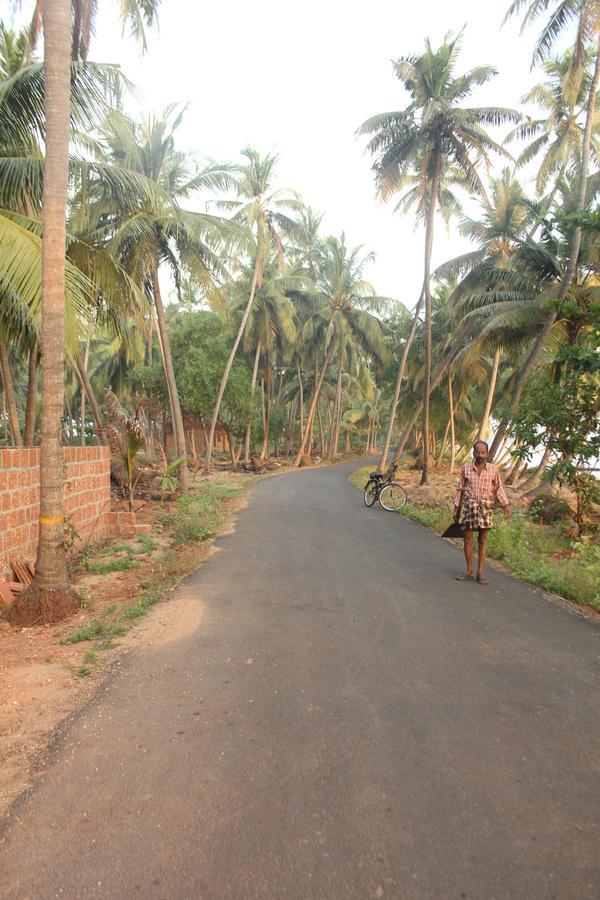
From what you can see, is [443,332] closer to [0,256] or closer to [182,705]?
[0,256]

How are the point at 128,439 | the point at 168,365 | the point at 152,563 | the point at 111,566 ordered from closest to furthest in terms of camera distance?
the point at 111,566 → the point at 152,563 → the point at 128,439 → the point at 168,365

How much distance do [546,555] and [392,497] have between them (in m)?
5.88

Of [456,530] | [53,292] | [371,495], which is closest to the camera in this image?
[53,292]

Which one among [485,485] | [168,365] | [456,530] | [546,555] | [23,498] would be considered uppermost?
[168,365]

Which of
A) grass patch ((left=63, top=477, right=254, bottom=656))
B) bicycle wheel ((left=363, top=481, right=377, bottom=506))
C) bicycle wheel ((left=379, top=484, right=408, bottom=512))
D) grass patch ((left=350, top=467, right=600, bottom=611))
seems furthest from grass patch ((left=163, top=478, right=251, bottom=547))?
grass patch ((left=350, top=467, right=600, bottom=611))

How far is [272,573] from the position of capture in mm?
7066

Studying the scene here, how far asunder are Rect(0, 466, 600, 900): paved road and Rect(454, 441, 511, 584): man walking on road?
4.83ft

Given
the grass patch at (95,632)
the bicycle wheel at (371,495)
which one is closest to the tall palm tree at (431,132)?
the bicycle wheel at (371,495)

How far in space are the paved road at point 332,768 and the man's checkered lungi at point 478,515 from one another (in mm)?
1484

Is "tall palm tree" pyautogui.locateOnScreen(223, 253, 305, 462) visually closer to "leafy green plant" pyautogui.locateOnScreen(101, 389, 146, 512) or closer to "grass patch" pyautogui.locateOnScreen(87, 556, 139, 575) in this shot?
"leafy green plant" pyautogui.locateOnScreen(101, 389, 146, 512)

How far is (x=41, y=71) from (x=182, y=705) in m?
8.37

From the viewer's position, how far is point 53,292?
5293 millimetres

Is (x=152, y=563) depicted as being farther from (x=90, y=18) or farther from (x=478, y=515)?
(x=90, y=18)

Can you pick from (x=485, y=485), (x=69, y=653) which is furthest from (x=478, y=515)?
(x=69, y=653)
